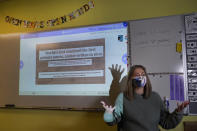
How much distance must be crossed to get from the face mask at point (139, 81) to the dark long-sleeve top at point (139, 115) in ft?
0.29

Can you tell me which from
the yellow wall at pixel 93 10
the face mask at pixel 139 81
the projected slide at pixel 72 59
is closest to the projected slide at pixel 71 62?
the projected slide at pixel 72 59

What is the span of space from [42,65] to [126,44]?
1.15m

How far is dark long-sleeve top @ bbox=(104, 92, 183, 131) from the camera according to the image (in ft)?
4.24

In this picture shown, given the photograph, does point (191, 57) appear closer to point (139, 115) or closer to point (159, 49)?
point (159, 49)

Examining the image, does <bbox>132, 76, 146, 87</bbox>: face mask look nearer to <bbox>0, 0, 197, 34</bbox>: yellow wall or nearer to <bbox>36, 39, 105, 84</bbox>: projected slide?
<bbox>36, 39, 105, 84</bbox>: projected slide

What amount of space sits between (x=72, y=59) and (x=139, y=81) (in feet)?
3.60

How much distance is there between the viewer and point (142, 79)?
54.5 inches

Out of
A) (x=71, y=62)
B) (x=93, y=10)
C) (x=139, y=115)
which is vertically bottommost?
(x=139, y=115)

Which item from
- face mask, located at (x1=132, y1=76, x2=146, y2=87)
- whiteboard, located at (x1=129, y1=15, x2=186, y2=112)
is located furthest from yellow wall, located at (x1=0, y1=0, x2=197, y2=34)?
face mask, located at (x1=132, y1=76, x2=146, y2=87)

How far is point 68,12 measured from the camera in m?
2.36

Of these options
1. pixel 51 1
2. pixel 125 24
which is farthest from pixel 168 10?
pixel 51 1

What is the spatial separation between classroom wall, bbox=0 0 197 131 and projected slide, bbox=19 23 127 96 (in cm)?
16

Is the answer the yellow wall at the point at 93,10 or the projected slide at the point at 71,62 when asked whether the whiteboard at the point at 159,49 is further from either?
the projected slide at the point at 71,62

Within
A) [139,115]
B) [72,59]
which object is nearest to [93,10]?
[72,59]
